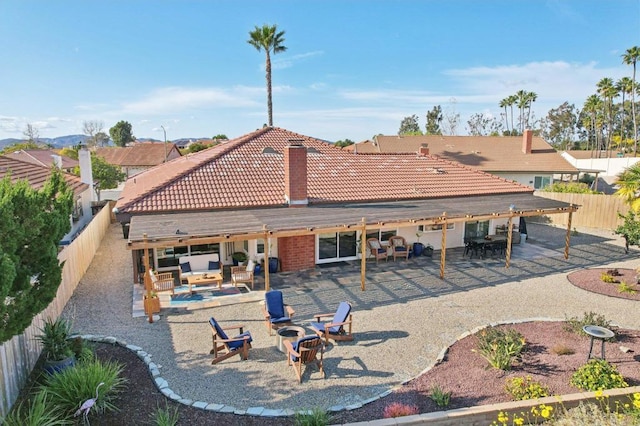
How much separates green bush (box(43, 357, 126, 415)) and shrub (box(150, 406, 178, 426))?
780 mm

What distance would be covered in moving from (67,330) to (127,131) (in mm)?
119556

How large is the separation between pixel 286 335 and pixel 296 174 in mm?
8869

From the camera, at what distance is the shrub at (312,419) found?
22.0 ft

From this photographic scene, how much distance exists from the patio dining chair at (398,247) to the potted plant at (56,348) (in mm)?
13416

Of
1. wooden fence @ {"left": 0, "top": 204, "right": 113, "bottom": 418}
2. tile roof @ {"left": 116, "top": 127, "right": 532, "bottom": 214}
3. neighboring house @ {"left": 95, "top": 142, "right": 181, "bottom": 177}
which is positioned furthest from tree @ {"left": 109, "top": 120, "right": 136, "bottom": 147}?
wooden fence @ {"left": 0, "top": 204, "right": 113, "bottom": 418}

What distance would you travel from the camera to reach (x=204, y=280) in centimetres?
1424

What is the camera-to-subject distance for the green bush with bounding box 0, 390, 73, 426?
6.13 m

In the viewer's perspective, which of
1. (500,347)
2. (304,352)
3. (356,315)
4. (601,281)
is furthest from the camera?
(601,281)

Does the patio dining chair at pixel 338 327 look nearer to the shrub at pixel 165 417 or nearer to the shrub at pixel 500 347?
the shrub at pixel 500 347

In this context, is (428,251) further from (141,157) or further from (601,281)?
(141,157)

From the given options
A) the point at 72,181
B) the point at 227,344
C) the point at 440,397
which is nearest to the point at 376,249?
the point at 227,344

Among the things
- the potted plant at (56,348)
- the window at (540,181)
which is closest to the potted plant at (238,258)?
the potted plant at (56,348)

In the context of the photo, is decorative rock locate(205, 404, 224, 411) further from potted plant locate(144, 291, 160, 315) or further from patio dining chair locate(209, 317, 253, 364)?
potted plant locate(144, 291, 160, 315)

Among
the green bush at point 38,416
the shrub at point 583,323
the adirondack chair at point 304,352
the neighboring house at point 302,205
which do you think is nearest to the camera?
the green bush at point 38,416
